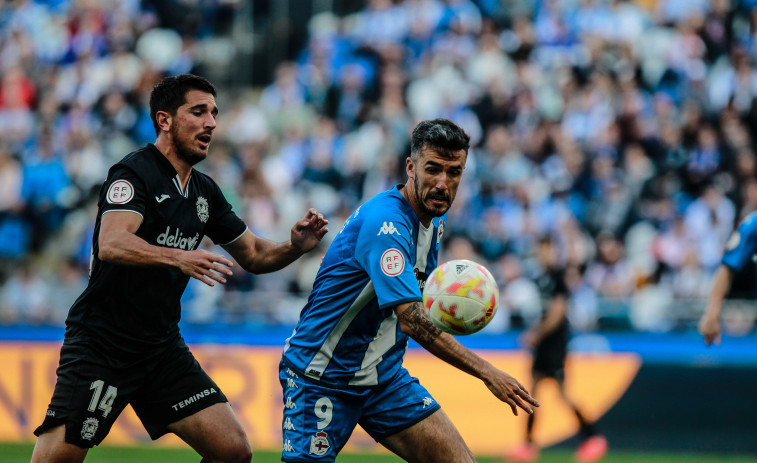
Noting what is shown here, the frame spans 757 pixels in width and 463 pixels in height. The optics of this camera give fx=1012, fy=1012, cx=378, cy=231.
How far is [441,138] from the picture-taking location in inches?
231

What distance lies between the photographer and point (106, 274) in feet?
20.5

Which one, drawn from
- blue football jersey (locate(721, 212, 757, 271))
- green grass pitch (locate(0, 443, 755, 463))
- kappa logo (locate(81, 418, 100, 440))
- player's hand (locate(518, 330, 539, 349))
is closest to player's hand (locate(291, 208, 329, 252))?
kappa logo (locate(81, 418, 100, 440))

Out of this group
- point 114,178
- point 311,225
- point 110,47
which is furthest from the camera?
point 110,47

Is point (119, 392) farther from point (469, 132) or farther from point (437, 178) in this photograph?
point (469, 132)

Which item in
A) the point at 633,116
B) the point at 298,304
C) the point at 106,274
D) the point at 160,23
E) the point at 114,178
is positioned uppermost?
the point at 160,23

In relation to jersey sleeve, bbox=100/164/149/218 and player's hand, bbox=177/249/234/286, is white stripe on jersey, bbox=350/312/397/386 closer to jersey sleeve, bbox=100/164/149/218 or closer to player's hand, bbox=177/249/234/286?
player's hand, bbox=177/249/234/286

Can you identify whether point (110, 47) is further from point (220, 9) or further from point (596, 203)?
point (596, 203)

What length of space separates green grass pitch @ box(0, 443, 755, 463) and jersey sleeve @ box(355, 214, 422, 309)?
6077mm

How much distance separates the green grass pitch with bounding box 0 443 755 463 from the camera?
11367mm

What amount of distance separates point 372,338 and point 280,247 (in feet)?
3.96

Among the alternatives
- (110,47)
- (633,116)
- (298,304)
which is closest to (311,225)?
(298,304)

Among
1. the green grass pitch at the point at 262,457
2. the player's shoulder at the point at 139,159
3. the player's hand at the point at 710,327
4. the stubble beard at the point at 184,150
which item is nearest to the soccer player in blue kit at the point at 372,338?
the stubble beard at the point at 184,150

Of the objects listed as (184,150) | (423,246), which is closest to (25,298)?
(184,150)

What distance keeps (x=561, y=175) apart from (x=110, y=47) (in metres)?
8.96
